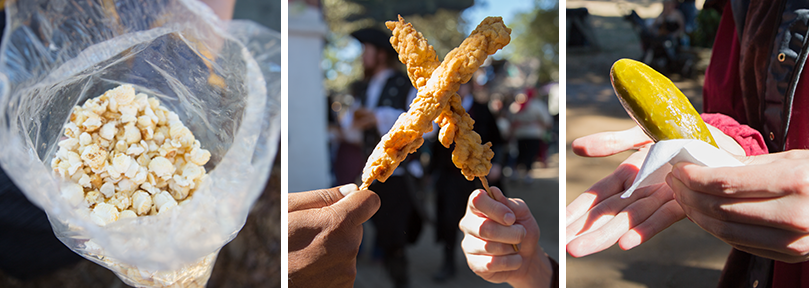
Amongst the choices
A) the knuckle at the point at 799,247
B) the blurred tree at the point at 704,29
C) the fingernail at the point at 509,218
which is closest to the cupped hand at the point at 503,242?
the fingernail at the point at 509,218

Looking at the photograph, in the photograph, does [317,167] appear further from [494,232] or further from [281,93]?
[494,232]

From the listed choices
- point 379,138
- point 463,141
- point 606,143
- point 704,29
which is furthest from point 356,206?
point 704,29

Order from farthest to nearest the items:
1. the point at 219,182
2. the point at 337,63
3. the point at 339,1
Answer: the point at 337,63, the point at 339,1, the point at 219,182

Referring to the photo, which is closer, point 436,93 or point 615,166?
point 436,93

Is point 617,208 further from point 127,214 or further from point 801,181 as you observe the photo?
point 127,214

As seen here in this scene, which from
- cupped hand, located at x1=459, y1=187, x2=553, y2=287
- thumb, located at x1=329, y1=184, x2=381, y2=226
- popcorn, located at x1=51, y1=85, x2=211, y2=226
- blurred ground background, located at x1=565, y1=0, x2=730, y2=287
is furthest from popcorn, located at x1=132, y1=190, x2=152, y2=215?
blurred ground background, located at x1=565, y1=0, x2=730, y2=287

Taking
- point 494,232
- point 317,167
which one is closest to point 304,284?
point 494,232

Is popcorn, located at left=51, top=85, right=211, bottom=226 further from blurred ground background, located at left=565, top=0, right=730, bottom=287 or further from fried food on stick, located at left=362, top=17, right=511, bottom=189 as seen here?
blurred ground background, located at left=565, top=0, right=730, bottom=287
